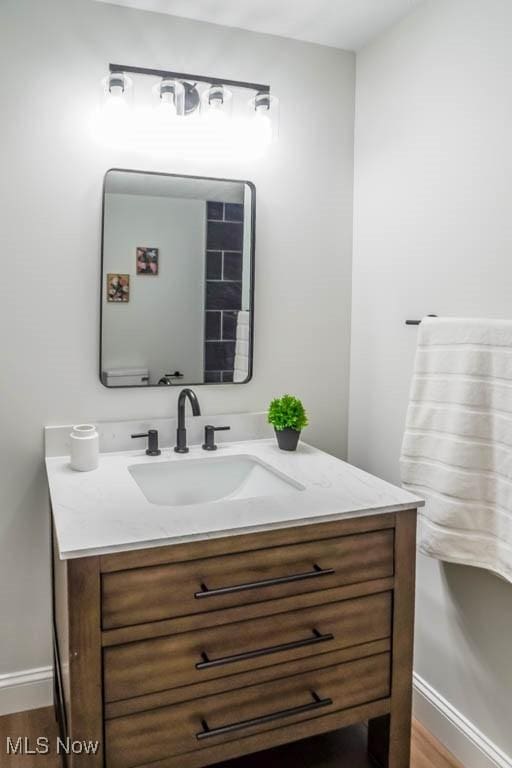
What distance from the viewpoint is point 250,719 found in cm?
144

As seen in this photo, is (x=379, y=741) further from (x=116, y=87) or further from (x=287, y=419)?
(x=116, y=87)

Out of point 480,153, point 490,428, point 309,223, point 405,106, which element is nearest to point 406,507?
point 490,428

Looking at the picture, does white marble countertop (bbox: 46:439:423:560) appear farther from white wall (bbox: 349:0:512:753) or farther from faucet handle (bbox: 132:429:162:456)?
white wall (bbox: 349:0:512:753)

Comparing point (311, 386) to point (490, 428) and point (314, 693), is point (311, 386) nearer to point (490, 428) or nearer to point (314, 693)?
point (490, 428)

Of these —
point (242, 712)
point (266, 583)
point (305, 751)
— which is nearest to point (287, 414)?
point (266, 583)

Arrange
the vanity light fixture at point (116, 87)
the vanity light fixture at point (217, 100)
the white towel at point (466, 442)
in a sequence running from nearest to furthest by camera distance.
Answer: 1. the white towel at point (466, 442)
2. the vanity light fixture at point (116, 87)
3. the vanity light fixture at point (217, 100)

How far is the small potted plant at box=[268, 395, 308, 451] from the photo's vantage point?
2045 millimetres

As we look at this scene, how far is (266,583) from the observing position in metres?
1.43

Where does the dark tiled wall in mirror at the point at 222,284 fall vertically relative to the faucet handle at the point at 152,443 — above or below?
above

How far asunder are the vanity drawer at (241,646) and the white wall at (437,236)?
0.41 m

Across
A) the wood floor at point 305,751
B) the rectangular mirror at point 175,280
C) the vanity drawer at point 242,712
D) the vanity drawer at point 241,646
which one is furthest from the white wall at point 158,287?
the wood floor at point 305,751

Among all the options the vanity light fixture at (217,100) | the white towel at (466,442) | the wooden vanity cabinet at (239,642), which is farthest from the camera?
the vanity light fixture at (217,100)

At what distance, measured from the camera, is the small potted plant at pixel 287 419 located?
6.71ft

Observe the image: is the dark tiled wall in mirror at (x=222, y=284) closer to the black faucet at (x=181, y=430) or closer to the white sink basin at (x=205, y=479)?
the black faucet at (x=181, y=430)
